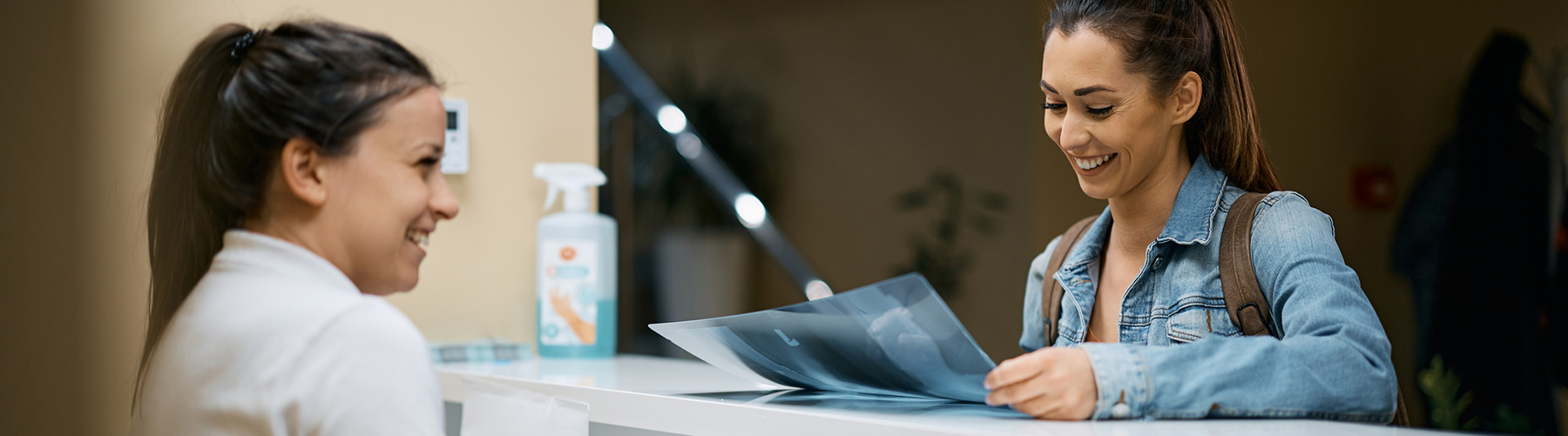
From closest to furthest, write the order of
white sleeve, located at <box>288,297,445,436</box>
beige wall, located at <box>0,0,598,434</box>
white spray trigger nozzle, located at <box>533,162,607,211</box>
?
white sleeve, located at <box>288,297,445,436</box> → beige wall, located at <box>0,0,598,434</box> → white spray trigger nozzle, located at <box>533,162,607,211</box>

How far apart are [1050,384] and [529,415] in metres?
0.40

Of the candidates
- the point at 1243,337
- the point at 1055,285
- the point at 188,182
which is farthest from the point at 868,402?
the point at 188,182

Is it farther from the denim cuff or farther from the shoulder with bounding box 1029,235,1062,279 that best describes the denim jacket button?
the shoulder with bounding box 1029,235,1062,279

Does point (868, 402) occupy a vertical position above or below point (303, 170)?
below

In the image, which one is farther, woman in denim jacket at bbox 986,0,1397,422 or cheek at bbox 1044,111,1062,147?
cheek at bbox 1044,111,1062,147

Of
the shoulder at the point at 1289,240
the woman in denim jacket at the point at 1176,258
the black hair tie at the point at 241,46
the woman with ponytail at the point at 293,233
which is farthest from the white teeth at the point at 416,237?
the shoulder at the point at 1289,240

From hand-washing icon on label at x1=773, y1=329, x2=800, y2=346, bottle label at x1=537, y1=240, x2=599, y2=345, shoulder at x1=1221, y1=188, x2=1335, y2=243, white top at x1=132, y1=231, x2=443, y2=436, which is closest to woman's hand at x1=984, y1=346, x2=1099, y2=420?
hand-washing icon on label at x1=773, y1=329, x2=800, y2=346

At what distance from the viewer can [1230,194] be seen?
2.82ft

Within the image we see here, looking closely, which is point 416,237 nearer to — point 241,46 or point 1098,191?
point 241,46

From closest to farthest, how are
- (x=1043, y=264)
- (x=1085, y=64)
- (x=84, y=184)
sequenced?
(x=1085, y=64) → (x=84, y=184) → (x=1043, y=264)

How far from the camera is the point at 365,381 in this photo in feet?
1.66

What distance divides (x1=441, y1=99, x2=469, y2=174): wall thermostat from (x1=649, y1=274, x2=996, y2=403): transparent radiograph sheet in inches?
22.0

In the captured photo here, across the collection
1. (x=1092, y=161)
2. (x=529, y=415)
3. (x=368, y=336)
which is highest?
(x=1092, y=161)

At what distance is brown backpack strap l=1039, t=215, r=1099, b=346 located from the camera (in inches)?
39.8
